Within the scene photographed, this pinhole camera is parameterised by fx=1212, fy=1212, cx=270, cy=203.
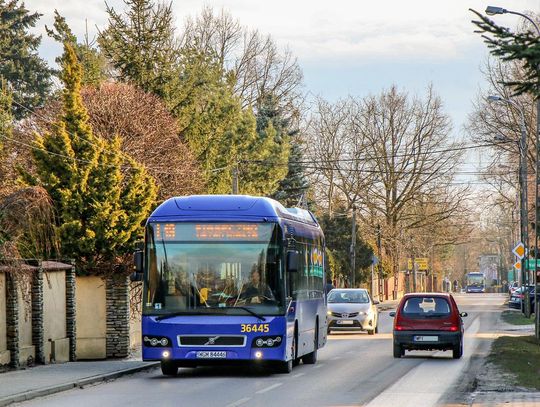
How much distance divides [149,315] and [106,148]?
41.5 feet

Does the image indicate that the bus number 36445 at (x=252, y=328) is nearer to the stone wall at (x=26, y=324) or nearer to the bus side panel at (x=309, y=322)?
the bus side panel at (x=309, y=322)

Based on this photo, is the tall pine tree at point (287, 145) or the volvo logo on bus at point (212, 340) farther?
the tall pine tree at point (287, 145)

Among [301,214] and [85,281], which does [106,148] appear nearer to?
A: [85,281]

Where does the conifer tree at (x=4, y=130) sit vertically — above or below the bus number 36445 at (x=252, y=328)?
above

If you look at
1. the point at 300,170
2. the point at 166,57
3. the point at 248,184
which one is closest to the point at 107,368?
the point at 166,57

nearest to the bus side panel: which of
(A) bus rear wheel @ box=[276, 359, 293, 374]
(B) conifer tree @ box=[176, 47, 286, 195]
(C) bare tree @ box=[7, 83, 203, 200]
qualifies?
(A) bus rear wheel @ box=[276, 359, 293, 374]

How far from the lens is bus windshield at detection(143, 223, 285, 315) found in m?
22.7

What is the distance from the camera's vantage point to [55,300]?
28.6 meters

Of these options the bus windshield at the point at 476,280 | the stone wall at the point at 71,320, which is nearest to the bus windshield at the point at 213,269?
the stone wall at the point at 71,320

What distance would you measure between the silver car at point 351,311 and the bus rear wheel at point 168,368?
60.5 feet

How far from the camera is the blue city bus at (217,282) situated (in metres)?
22.5

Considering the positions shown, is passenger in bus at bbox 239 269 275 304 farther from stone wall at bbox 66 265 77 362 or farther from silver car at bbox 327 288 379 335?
silver car at bbox 327 288 379 335

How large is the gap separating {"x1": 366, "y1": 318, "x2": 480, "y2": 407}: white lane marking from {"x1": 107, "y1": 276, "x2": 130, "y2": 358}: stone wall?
7982mm

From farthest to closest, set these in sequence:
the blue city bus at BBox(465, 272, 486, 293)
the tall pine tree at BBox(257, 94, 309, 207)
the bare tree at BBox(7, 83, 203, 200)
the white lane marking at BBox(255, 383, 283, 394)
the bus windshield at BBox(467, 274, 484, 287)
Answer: the bus windshield at BBox(467, 274, 484, 287), the blue city bus at BBox(465, 272, 486, 293), the tall pine tree at BBox(257, 94, 309, 207), the bare tree at BBox(7, 83, 203, 200), the white lane marking at BBox(255, 383, 283, 394)
